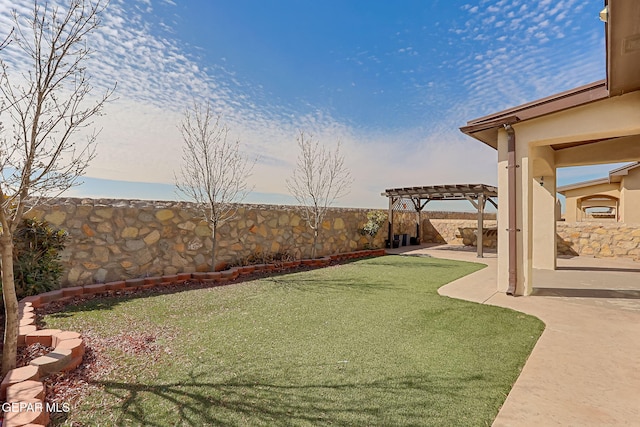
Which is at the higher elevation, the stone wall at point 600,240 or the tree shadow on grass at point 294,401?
the stone wall at point 600,240

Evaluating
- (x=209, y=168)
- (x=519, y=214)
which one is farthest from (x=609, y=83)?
Result: (x=209, y=168)

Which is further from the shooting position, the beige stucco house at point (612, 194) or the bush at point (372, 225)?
the beige stucco house at point (612, 194)

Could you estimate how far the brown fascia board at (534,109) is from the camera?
4668 mm

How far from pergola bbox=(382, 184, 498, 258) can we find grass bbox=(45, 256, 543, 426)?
807 cm

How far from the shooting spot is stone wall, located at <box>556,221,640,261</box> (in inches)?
394

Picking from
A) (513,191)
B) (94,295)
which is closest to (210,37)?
(94,295)

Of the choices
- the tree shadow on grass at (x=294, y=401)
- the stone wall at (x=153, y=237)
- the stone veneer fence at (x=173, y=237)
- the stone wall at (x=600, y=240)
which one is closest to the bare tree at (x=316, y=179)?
the stone veneer fence at (x=173, y=237)

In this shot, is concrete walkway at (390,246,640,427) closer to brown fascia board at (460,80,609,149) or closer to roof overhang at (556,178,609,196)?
brown fascia board at (460,80,609,149)

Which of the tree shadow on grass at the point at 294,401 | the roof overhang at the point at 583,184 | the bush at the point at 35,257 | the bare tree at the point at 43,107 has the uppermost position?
the roof overhang at the point at 583,184

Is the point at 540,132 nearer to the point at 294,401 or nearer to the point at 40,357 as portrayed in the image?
the point at 294,401

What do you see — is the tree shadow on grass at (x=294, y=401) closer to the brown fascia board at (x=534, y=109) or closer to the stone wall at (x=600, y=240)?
the brown fascia board at (x=534, y=109)

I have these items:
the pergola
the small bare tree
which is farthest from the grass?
the pergola

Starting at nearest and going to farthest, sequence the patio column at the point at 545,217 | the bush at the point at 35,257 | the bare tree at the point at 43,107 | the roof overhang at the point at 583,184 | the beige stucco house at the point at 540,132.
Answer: the bare tree at the point at 43,107, the beige stucco house at the point at 540,132, the bush at the point at 35,257, the patio column at the point at 545,217, the roof overhang at the point at 583,184

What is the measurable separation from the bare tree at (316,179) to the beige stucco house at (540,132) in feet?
15.7
